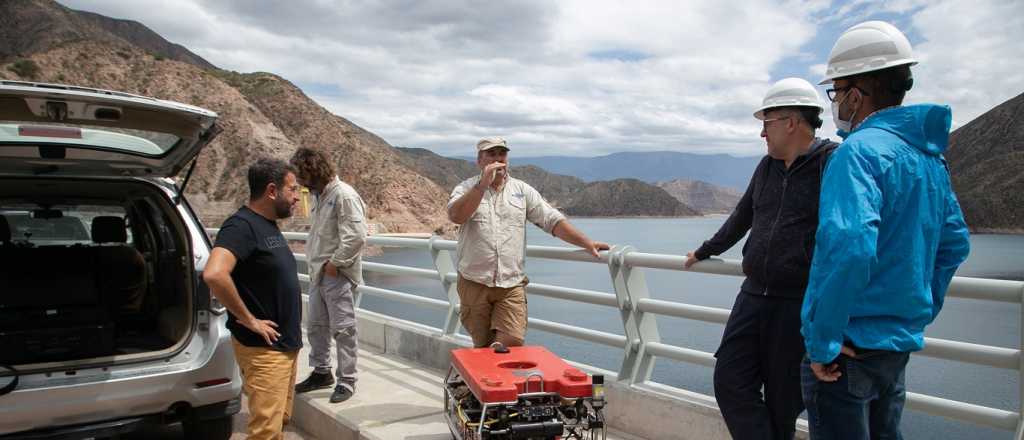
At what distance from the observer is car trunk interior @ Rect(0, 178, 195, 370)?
3818mm

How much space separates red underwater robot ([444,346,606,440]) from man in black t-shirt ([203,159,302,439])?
966 mm

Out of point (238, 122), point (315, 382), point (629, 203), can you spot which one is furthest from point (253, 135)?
point (315, 382)

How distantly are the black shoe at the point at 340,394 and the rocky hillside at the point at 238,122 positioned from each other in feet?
159

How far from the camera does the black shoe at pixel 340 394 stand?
4820 millimetres

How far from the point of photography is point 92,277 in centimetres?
436

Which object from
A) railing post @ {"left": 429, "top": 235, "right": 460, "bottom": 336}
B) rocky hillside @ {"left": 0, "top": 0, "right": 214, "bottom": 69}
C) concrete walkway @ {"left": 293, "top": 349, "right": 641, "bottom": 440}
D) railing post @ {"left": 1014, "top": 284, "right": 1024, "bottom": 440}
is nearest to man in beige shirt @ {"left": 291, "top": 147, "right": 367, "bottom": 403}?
concrete walkway @ {"left": 293, "top": 349, "right": 641, "bottom": 440}

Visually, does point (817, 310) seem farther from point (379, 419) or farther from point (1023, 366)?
point (379, 419)

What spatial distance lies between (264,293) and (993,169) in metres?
20.8

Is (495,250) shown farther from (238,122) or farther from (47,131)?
(238,122)

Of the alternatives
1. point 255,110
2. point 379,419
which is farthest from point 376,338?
point 255,110

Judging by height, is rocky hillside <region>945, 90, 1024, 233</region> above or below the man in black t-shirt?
above

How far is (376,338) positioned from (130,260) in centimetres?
242

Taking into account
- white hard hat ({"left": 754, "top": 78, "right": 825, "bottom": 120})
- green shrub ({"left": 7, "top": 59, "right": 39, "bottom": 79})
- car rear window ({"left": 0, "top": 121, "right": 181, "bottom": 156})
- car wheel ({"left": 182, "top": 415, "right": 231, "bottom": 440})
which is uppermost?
green shrub ({"left": 7, "top": 59, "right": 39, "bottom": 79})

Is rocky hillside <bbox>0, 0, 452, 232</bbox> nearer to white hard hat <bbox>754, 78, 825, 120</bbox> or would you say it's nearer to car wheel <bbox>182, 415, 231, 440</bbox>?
car wheel <bbox>182, 415, 231, 440</bbox>
